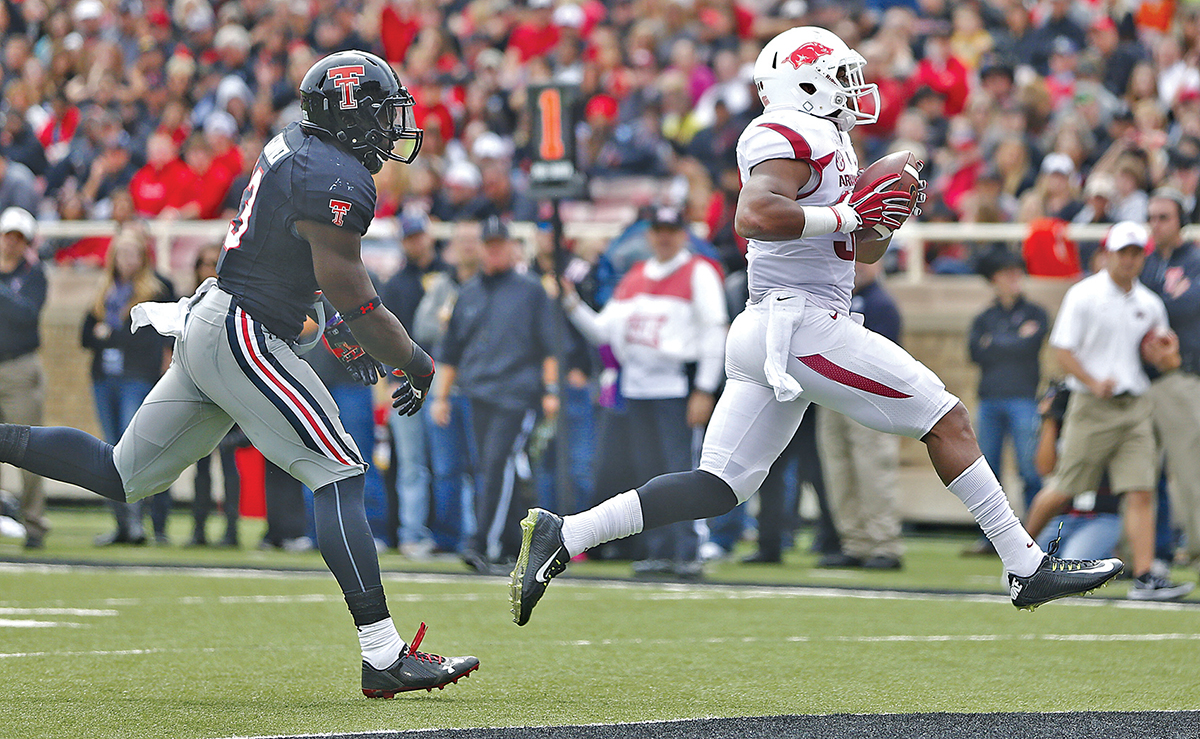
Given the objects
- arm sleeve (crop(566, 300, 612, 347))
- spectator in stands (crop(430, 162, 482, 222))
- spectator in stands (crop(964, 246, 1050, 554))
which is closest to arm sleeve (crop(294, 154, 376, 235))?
arm sleeve (crop(566, 300, 612, 347))

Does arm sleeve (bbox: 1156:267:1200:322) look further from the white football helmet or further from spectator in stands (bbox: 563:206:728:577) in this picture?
the white football helmet

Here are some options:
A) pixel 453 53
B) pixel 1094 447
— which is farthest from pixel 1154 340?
pixel 453 53

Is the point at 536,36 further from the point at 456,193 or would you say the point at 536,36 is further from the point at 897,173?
the point at 897,173

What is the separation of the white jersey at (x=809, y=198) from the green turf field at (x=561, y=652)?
1.37m

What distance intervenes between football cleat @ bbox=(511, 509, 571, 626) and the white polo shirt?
4.34 m

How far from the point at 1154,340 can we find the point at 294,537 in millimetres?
5856

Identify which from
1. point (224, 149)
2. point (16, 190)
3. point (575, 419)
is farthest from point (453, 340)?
point (16, 190)

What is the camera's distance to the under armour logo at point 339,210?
17.0 feet

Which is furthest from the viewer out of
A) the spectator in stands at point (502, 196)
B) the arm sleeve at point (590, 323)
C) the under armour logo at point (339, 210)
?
the spectator in stands at point (502, 196)

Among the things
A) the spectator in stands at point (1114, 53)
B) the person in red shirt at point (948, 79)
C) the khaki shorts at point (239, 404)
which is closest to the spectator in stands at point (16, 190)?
the person in red shirt at point (948, 79)

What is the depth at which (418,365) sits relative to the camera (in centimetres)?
546

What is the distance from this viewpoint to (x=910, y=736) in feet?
15.3

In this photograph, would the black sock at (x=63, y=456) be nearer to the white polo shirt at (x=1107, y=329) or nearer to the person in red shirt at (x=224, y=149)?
the white polo shirt at (x=1107, y=329)

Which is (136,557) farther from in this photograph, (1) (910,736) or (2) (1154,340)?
(1) (910,736)
